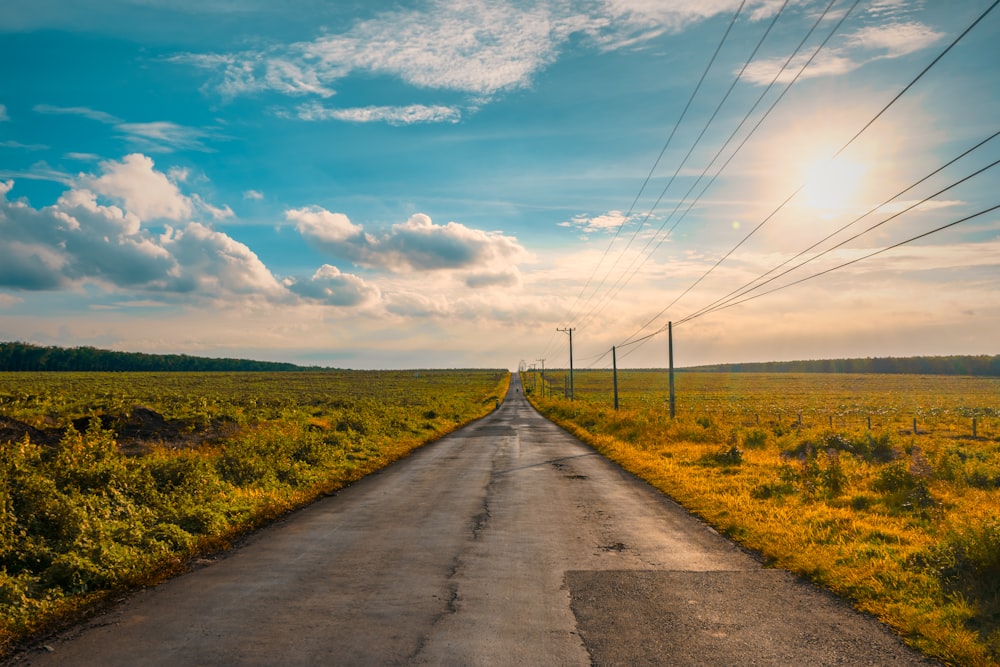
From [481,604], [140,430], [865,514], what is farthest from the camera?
[140,430]

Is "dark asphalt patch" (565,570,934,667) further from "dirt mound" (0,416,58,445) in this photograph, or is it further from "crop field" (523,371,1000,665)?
"dirt mound" (0,416,58,445)

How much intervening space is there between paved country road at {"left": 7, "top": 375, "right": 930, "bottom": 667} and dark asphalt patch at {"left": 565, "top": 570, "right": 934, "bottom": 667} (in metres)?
0.02

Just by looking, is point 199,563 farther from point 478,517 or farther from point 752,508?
point 752,508

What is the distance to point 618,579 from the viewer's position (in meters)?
8.27

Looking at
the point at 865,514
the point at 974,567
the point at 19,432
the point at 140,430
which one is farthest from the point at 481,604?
the point at 140,430

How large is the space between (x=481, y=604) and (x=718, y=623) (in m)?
2.69

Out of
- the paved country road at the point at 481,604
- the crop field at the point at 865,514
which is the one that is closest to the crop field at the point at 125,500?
the paved country road at the point at 481,604

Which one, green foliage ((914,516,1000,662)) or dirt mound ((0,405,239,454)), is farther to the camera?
dirt mound ((0,405,239,454))

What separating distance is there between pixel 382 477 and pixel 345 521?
6.35m

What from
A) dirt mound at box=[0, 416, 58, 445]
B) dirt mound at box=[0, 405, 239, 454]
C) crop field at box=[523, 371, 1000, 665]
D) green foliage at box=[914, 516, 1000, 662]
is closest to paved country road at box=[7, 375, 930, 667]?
crop field at box=[523, 371, 1000, 665]

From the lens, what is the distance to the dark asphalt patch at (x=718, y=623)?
5.86 meters

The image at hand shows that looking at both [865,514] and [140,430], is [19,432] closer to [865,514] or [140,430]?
[140,430]

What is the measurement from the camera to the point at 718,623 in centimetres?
671

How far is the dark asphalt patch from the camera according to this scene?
231 inches
